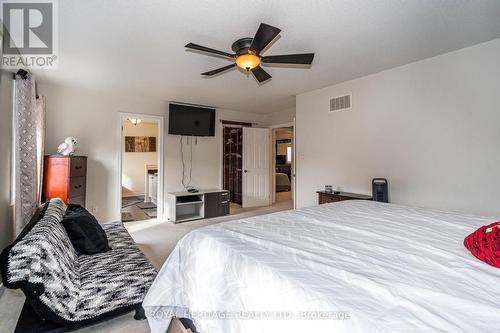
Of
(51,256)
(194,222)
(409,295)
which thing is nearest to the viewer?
(409,295)

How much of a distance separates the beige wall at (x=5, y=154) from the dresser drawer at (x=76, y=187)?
25.6 inches

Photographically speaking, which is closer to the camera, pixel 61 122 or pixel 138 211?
pixel 61 122

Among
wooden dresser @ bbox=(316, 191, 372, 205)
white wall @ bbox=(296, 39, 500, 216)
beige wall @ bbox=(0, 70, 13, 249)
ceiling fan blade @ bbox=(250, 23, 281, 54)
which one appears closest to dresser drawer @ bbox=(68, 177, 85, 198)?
beige wall @ bbox=(0, 70, 13, 249)

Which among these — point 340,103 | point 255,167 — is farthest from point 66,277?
point 255,167

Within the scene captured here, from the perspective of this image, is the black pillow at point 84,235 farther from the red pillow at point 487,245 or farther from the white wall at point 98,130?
the red pillow at point 487,245

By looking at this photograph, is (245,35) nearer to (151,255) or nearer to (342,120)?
(342,120)

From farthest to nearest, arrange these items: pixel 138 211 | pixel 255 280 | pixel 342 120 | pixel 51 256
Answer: pixel 138 211 → pixel 342 120 → pixel 51 256 → pixel 255 280

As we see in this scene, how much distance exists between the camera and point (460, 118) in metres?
2.63

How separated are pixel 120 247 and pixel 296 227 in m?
1.76

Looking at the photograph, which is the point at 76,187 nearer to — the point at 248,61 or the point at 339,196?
the point at 248,61

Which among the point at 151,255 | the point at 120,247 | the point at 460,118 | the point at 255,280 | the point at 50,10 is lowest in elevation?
the point at 151,255

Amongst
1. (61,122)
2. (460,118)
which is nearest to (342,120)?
(460,118)

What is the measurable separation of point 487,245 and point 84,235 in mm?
2737

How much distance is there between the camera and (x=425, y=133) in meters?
2.90
